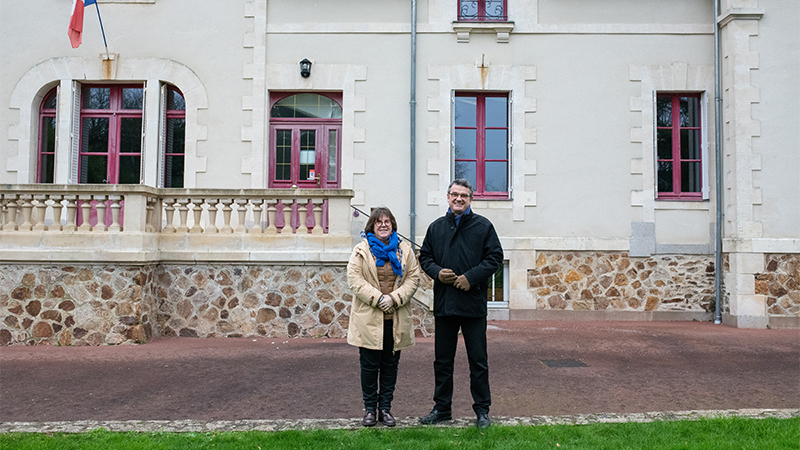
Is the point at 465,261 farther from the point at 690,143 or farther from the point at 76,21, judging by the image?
the point at 76,21

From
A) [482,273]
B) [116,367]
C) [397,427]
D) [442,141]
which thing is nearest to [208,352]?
[116,367]

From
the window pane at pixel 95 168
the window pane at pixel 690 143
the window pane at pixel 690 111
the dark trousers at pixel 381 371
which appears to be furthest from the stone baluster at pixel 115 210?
the window pane at pixel 690 111

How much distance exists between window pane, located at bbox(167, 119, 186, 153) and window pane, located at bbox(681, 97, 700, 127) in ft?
28.6

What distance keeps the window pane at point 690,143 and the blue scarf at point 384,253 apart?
753 cm

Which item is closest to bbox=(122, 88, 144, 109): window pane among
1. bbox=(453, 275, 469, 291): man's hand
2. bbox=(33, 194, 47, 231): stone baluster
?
bbox=(33, 194, 47, 231): stone baluster

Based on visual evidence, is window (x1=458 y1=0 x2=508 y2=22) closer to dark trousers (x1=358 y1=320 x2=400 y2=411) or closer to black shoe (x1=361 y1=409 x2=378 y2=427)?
dark trousers (x1=358 y1=320 x2=400 y2=411)

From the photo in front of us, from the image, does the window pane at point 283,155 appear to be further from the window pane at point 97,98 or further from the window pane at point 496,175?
the window pane at point 496,175

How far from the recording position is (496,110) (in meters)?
9.48

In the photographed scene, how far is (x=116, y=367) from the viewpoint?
561 centimetres

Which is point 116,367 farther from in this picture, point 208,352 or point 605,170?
point 605,170

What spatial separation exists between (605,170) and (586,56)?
1.98 metres

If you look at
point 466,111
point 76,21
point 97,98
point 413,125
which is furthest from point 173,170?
point 466,111

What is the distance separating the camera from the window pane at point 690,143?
9.38m

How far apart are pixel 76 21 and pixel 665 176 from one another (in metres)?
9.95
